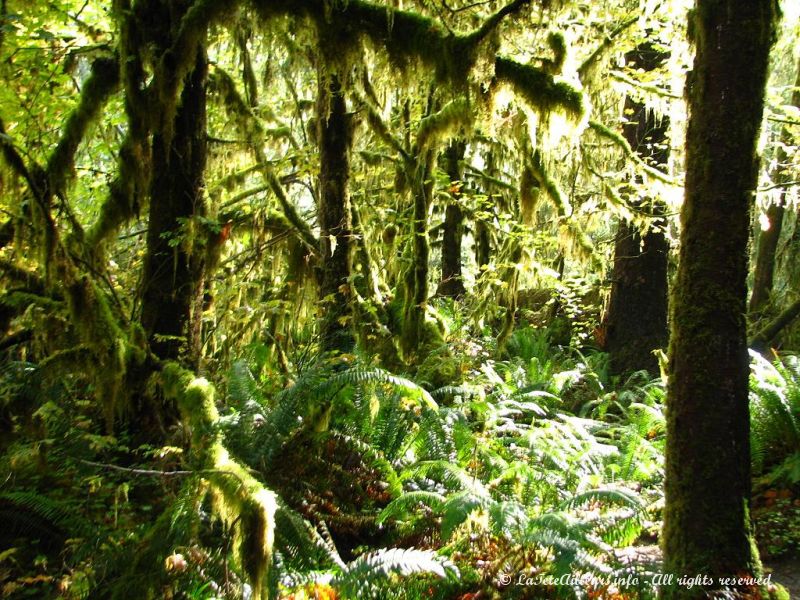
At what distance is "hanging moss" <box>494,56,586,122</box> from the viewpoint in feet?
14.6

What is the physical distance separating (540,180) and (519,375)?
121 inches

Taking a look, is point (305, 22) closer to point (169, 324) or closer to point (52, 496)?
point (169, 324)

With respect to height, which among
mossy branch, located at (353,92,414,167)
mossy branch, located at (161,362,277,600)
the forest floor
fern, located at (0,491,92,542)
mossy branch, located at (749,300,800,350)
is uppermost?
mossy branch, located at (353,92,414,167)

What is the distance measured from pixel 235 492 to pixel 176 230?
7.49 feet

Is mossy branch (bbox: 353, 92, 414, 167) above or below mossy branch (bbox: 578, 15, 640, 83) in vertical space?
below

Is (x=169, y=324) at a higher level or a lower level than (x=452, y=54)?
lower

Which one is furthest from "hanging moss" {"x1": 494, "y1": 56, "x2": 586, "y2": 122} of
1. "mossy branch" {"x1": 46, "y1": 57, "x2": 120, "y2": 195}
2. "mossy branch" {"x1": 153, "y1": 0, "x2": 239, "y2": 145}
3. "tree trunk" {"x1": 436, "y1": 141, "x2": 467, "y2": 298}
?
"tree trunk" {"x1": 436, "y1": 141, "x2": 467, "y2": 298}

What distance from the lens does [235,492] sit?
3090 millimetres

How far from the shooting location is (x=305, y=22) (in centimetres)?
466

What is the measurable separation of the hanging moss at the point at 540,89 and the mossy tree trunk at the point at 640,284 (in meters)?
4.62

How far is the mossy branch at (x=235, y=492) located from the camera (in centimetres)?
294

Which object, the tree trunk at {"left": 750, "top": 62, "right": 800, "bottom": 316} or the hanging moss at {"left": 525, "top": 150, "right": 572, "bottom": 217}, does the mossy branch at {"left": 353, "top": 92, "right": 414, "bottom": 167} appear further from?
the tree trunk at {"left": 750, "top": 62, "right": 800, "bottom": 316}

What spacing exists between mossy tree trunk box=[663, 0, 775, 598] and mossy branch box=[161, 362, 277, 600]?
2123 millimetres

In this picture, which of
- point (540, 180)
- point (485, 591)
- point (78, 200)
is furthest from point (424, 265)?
point (78, 200)
